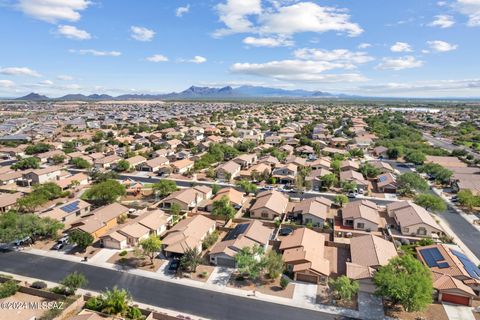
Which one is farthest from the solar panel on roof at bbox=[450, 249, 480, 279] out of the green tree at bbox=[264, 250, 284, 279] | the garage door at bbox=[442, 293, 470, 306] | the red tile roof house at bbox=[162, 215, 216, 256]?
the red tile roof house at bbox=[162, 215, 216, 256]

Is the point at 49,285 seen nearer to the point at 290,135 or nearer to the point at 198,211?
the point at 198,211

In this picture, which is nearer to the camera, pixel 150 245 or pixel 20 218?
pixel 150 245

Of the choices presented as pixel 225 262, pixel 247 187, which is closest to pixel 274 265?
pixel 225 262

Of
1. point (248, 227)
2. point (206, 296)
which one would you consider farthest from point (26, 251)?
point (248, 227)

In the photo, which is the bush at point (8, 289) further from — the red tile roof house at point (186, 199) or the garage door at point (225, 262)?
the red tile roof house at point (186, 199)

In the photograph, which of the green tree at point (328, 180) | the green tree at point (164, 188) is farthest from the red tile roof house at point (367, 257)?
the green tree at point (164, 188)

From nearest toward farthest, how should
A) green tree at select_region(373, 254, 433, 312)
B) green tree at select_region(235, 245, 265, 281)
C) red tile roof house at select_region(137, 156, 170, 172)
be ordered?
1. green tree at select_region(373, 254, 433, 312)
2. green tree at select_region(235, 245, 265, 281)
3. red tile roof house at select_region(137, 156, 170, 172)

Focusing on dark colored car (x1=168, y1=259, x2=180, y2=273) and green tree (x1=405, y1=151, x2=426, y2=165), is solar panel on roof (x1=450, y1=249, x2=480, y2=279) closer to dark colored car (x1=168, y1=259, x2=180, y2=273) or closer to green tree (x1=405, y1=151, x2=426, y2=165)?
dark colored car (x1=168, y1=259, x2=180, y2=273)
